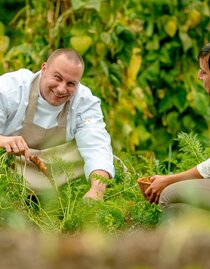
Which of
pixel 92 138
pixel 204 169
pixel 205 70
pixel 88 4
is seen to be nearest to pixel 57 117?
pixel 92 138

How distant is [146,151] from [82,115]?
1704mm

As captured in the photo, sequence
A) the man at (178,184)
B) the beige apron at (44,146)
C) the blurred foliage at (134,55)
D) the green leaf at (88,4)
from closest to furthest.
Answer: the man at (178,184), the beige apron at (44,146), the green leaf at (88,4), the blurred foliage at (134,55)

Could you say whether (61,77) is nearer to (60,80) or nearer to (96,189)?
(60,80)

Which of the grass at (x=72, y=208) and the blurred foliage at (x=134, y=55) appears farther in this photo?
the blurred foliage at (x=134, y=55)

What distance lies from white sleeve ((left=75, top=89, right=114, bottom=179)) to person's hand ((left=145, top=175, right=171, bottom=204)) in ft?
1.86

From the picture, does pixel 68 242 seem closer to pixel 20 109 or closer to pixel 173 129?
pixel 20 109

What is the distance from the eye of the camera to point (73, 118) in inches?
170

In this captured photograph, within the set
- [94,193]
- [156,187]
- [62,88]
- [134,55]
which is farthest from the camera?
[134,55]

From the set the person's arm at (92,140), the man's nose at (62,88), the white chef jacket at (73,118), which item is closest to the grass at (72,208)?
the person's arm at (92,140)

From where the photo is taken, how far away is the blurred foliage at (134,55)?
19.5 ft

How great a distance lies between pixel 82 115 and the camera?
434 cm

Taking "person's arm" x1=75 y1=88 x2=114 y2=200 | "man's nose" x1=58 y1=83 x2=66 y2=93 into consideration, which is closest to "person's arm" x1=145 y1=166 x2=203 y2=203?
"person's arm" x1=75 y1=88 x2=114 y2=200

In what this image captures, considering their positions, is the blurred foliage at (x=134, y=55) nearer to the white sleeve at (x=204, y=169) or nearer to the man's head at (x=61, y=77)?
the man's head at (x=61, y=77)

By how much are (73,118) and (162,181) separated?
94cm
